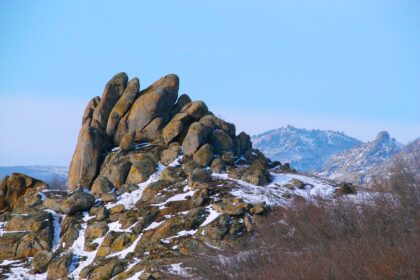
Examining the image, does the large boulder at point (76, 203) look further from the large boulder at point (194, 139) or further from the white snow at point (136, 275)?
the white snow at point (136, 275)

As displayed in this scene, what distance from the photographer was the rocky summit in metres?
58.7

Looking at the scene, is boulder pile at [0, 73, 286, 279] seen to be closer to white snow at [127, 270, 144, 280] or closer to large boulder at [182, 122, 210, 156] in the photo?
large boulder at [182, 122, 210, 156]

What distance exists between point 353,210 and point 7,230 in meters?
38.8

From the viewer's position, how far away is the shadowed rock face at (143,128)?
74.2m

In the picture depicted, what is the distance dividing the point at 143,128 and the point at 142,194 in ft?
48.7

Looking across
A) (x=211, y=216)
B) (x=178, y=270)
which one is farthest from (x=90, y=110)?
(x=178, y=270)

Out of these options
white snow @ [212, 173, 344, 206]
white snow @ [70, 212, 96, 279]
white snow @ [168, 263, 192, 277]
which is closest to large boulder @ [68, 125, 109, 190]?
white snow @ [70, 212, 96, 279]

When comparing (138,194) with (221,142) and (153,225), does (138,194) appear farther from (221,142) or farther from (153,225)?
(221,142)

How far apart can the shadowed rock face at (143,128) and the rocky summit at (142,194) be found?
0.14 meters

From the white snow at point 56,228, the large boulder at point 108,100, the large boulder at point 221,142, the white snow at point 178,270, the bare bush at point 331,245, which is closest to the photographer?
the bare bush at point 331,245

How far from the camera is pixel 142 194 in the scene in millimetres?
68688

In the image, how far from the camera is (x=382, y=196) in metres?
66.9

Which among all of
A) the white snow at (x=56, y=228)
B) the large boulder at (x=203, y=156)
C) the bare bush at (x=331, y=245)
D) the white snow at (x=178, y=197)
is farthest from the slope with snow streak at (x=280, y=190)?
the white snow at (x=56, y=228)

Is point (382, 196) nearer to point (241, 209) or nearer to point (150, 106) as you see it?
point (241, 209)
